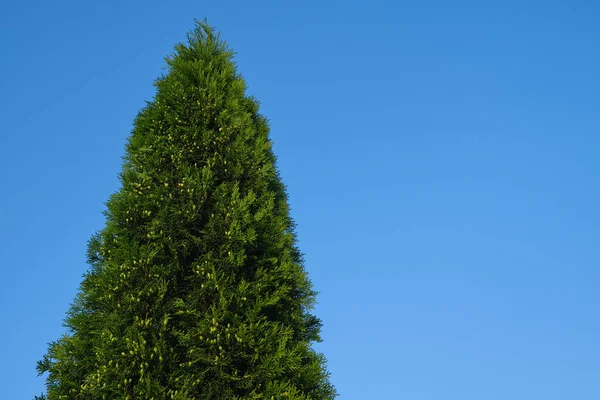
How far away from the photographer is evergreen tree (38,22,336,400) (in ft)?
30.3

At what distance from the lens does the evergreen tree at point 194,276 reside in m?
9.24

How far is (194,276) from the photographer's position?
32.2ft

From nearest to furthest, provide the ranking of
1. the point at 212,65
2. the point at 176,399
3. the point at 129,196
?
the point at 176,399
the point at 129,196
the point at 212,65

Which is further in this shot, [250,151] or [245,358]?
[250,151]

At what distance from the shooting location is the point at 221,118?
437 inches

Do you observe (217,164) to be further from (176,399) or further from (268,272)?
(176,399)

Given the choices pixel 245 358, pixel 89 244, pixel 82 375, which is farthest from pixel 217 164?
pixel 82 375

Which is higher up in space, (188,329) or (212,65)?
(212,65)

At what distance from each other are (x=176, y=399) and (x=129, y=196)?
3572 millimetres

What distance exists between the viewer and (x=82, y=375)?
982cm

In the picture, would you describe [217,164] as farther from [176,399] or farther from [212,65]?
[176,399]

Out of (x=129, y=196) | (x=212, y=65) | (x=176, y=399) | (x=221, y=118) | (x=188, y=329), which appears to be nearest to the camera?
(x=176, y=399)

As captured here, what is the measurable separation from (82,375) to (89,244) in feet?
7.57

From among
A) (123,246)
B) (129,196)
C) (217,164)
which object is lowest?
(123,246)
